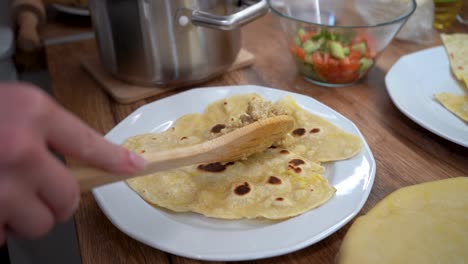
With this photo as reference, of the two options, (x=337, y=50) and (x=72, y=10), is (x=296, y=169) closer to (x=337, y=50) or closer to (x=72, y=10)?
(x=337, y=50)

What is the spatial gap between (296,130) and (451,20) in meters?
0.89

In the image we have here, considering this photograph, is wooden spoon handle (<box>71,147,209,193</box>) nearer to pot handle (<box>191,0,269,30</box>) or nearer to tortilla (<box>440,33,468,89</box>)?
pot handle (<box>191,0,269,30</box>)

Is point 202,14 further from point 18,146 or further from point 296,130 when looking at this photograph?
point 18,146

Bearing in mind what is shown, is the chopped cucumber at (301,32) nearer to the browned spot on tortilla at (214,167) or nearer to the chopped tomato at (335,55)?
the chopped tomato at (335,55)

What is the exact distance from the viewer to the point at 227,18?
0.96 m

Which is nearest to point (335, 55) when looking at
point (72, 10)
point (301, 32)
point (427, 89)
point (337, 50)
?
point (337, 50)

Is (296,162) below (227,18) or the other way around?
below

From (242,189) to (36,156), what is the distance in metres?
0.41

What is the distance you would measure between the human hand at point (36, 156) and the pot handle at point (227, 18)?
0.55 metres

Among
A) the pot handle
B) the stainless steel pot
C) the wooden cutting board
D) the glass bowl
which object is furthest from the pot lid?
the glass bowl

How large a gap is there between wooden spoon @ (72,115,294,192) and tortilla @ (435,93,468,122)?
0.41 m

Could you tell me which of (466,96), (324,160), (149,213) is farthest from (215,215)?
(466,96)

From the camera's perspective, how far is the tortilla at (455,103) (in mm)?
965

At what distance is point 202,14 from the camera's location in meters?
0.98
